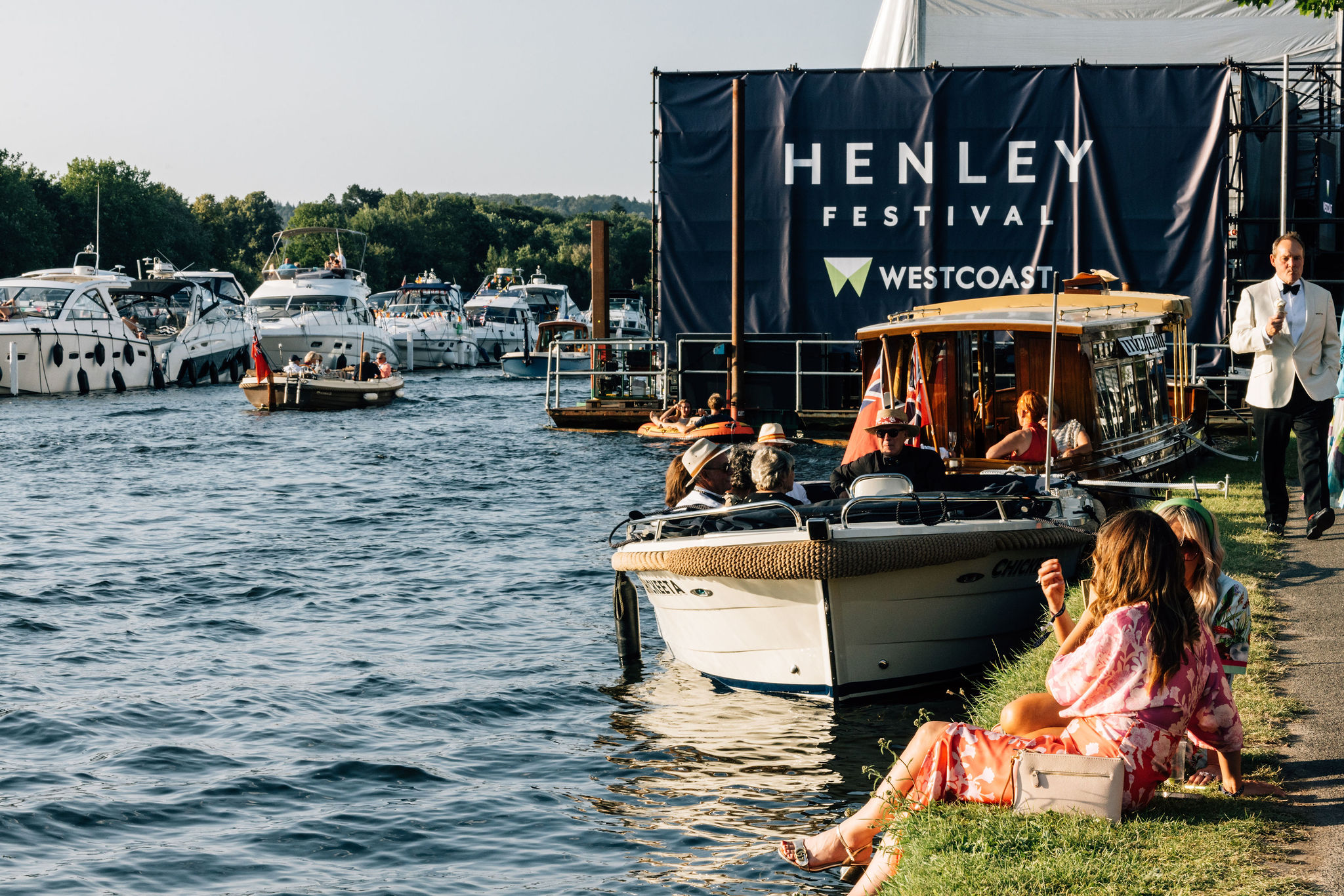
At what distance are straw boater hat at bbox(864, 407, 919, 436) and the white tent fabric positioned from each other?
24.3 m

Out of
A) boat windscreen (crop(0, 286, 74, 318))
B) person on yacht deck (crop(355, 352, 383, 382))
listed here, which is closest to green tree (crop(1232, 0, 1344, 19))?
person on yacht deck (crop(355, 352, 383, 382))

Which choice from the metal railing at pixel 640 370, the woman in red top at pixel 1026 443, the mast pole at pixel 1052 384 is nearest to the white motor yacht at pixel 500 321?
the metal railing at pixel 640 370

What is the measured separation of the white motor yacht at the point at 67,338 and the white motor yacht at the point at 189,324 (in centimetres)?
158

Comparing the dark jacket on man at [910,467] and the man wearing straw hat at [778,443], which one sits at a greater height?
the dark jacket on man at [910,467]

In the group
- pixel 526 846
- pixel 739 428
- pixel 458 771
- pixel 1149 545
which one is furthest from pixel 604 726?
pixel 739 428

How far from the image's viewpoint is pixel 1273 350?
9805mm

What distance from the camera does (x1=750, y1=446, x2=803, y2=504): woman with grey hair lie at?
30.3 feet

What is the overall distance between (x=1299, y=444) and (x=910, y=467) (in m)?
2.89

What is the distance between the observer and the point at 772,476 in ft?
30.3

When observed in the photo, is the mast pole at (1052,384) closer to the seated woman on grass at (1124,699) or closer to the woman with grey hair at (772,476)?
the woman with grey hair at (772,476)

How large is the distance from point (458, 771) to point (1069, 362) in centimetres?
747

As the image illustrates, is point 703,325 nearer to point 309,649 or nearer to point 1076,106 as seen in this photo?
point 1076,106

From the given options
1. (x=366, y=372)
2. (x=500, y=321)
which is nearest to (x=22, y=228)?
(x=500, y=321)

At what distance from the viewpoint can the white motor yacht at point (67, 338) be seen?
147 feet
